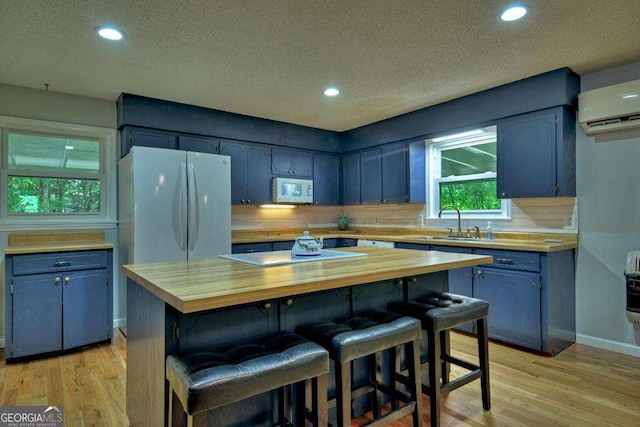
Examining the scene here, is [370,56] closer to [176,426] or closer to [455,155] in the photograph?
[455,155]

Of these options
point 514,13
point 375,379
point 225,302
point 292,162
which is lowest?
point 375,379

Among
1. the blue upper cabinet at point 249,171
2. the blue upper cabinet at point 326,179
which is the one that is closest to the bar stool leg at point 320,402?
the blue upper cabinet at point 249,171

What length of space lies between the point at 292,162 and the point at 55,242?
9.26ft

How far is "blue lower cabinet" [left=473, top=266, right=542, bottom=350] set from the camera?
296cm

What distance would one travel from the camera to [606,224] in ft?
10.1

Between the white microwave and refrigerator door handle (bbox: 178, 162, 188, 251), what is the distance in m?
1.47

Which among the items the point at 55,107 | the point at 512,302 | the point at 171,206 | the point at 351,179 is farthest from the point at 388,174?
the point at 55,107

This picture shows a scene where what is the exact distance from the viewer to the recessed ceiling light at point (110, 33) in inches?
93.0

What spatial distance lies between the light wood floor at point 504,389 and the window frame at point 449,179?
143 centimetres

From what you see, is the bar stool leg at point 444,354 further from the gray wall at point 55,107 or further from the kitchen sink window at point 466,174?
the gray wall at point 55,107

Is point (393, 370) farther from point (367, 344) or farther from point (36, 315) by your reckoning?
point (36, 315)

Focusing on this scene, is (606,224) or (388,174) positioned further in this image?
(388,174)

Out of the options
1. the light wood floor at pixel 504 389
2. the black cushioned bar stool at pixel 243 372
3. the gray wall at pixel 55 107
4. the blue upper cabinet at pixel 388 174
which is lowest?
the light wood floor at pixel 504 389

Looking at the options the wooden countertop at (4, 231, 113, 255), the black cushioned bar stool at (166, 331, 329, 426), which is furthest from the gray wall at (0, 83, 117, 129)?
the black cushioned bar stool at (166, 331, 329, 426)
